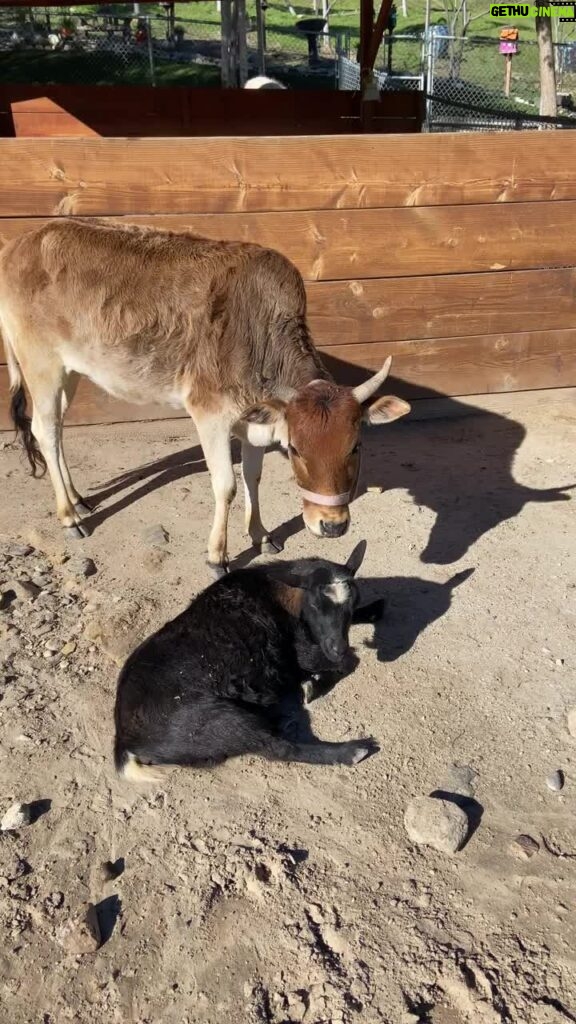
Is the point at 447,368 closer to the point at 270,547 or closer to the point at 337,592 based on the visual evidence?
the point at 270,547

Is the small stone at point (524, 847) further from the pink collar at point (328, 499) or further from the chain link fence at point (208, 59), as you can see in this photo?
the chain link fence at point (208, 59)

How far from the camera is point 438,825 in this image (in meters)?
3.02

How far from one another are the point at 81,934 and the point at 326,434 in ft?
7.55

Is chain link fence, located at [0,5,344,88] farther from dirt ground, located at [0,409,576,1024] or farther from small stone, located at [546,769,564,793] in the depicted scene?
small stone, located at [546,769,564,793]

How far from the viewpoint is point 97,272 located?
466 centimetres

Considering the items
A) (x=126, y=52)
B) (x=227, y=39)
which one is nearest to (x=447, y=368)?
(x=227, y=39)

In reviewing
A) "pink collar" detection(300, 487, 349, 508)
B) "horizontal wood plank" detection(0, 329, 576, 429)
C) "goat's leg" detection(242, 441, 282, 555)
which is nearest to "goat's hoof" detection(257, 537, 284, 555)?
"goat's leg" detection(242, 441, 282, 555)

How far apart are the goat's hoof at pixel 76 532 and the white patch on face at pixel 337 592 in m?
1.93

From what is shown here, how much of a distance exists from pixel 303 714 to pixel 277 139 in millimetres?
4045

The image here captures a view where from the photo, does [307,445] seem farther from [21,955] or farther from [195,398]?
[21,955]

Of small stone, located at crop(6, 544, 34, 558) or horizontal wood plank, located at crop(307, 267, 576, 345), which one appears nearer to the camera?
small stone, located at crop(6, 544, 34, 558)

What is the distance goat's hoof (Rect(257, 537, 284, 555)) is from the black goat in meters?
0.77

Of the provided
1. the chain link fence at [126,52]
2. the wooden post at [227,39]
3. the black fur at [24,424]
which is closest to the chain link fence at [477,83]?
the chain link fence at [126,52]

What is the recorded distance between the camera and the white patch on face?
371cm
